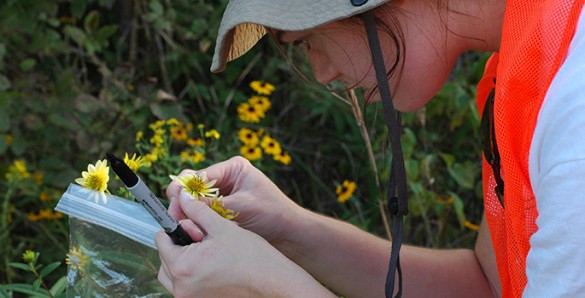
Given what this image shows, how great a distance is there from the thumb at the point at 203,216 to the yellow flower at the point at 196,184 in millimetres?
45

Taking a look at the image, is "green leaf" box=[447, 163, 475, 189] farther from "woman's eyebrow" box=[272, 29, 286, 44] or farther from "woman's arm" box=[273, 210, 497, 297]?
"woman's eyebrow" box=[272, 29, 286, 44]

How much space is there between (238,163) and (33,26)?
1.24m

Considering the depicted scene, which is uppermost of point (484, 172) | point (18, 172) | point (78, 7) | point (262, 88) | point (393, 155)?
point (393, 155)

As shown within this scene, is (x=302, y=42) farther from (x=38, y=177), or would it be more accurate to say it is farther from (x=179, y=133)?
(x=38, y=177)

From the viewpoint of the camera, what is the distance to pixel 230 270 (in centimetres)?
103

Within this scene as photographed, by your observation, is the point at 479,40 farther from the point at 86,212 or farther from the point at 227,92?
the point at 227,92

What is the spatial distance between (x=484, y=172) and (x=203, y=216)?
1.43 ft

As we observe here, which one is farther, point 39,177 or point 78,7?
point 78,7

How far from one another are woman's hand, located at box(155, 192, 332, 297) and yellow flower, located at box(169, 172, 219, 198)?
117 millimetres

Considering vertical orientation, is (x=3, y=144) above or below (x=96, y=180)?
below

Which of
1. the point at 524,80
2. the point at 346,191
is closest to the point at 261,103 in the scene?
the point at 346,191

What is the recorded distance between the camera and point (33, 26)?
91.3 inches

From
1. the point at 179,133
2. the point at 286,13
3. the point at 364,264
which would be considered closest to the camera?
the point at 286,13

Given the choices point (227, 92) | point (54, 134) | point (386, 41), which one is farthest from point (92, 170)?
point (227, 92)
